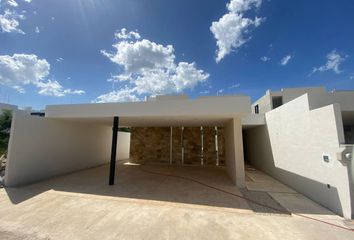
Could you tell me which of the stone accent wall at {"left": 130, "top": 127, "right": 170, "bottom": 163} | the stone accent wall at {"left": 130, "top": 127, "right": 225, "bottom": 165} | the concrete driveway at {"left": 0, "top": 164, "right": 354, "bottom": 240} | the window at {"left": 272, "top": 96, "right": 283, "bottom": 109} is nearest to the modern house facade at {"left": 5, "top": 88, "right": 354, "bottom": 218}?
the stone accent wall at {"left": 130, "top": 127, "right": 225, "bottom": 165}

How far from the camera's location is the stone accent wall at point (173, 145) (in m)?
11.0

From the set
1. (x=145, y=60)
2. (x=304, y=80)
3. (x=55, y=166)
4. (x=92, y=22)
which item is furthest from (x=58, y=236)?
(x=304, y=80)

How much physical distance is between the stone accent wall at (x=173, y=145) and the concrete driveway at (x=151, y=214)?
5213 mm

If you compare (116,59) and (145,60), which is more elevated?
(145,60)

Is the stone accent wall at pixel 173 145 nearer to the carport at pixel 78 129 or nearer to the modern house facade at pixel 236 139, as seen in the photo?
Answer: the modern house facade at pixel 236 139

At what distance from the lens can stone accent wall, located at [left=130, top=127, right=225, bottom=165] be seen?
11.0m

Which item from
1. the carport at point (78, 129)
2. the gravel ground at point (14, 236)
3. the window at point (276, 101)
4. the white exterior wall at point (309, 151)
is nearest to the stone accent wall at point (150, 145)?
the carport at point (78, 129)

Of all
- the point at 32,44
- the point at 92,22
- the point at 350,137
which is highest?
the point at 92,22

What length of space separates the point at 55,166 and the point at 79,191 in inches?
122

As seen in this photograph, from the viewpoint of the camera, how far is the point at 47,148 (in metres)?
6.85

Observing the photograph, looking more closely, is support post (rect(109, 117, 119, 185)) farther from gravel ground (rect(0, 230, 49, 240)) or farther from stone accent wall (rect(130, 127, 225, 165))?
stone accent wall (rect(130, 127, 225, 165))

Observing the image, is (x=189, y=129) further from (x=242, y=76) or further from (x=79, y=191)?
(x=79, y=191)

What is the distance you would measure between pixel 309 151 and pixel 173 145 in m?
7.97

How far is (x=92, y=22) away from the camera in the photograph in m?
7.34
